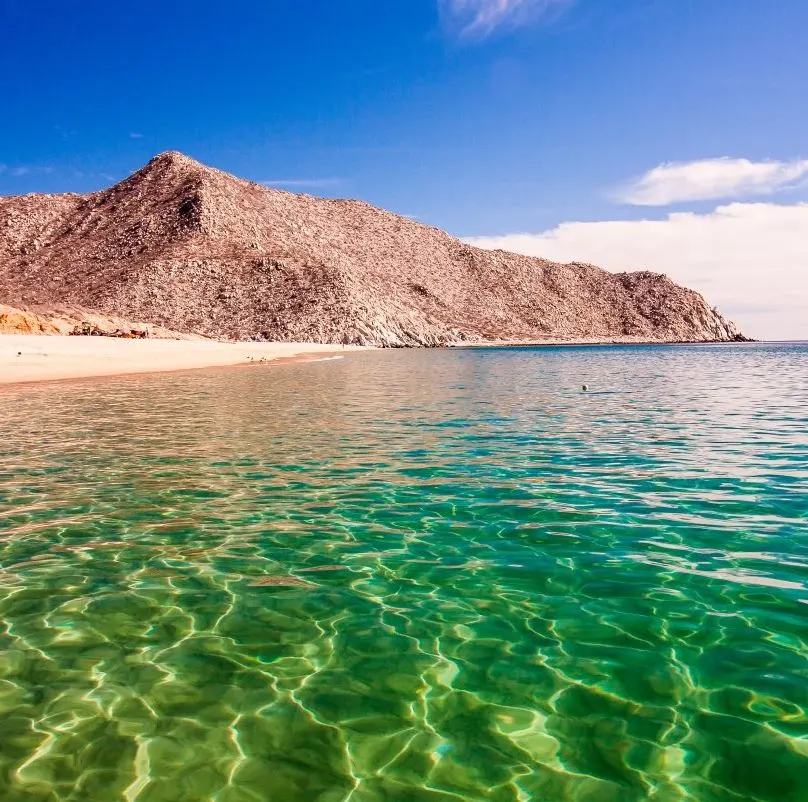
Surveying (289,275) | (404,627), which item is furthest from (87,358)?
(289,275)

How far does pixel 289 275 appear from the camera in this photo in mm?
108875

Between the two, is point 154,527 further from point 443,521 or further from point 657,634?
point 657,634

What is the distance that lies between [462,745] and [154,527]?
5.10 meters

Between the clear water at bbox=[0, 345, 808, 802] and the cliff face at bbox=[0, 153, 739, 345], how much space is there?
75.3m

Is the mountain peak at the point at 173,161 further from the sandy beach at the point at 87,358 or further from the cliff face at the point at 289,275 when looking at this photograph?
the sandy beach at the point at 87,358

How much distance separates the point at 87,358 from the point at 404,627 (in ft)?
122

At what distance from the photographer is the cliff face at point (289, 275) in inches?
4045

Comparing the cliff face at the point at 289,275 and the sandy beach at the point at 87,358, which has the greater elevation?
the cliff face at the point at 289,275

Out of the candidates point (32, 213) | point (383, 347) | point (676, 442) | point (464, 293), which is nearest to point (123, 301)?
point (383, 347)

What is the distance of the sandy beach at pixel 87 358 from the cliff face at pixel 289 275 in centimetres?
3357

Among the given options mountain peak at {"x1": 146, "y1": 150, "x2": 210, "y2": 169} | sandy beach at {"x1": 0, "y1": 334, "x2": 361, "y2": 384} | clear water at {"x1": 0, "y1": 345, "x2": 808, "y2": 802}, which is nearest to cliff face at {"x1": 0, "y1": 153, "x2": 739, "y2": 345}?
mountain peak at {"x1": 146, "y1": 150, "x2": 210, "y2": 169}

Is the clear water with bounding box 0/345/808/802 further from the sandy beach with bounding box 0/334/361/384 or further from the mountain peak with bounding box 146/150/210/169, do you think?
the mountain peak with bounding box 146/150/210/169

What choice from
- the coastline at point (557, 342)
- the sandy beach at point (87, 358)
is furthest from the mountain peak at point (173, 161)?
the sandy beach at point (87, 358)

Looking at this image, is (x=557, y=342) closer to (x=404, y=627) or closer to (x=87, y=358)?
(x=87, y=358)
